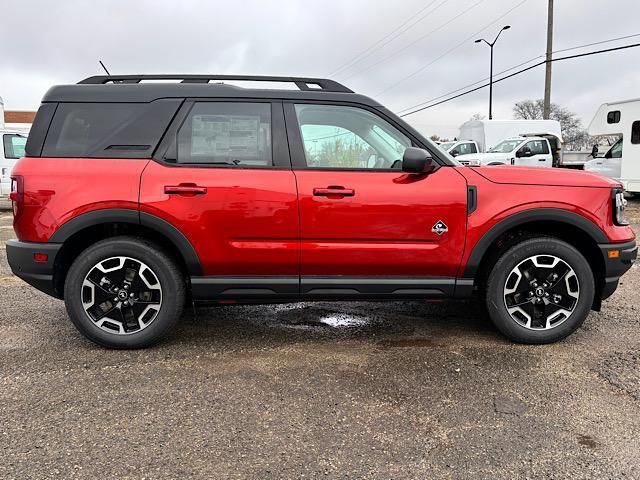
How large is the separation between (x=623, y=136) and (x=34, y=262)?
1537 centimetres

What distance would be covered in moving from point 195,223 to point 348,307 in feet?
6.26

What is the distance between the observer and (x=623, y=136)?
1448 centimetres

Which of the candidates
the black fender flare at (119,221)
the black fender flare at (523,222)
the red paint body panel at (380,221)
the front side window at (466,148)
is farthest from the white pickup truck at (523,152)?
the black fender flare at (119,221)

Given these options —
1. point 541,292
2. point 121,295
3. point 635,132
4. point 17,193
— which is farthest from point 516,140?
point 17,193

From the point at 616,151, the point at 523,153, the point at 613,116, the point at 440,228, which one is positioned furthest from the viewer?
the point at 523,153

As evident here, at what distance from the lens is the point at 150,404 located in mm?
2922

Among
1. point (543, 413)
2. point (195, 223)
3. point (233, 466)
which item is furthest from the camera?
point (195, 223)

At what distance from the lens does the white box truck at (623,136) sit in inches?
561

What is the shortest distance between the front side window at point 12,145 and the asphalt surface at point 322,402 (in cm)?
1113

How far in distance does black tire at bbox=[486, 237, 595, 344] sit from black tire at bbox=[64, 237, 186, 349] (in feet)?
7.31

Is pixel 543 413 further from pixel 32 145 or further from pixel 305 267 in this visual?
pixel 32 145

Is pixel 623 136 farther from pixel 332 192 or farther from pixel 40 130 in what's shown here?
pixel 40 130

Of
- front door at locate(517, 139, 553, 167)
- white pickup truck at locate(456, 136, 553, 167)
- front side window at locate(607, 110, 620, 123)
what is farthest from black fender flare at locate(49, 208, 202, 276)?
front door at locate(517, 139, 553, 167)

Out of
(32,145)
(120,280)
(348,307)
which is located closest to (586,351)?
(348,307)
